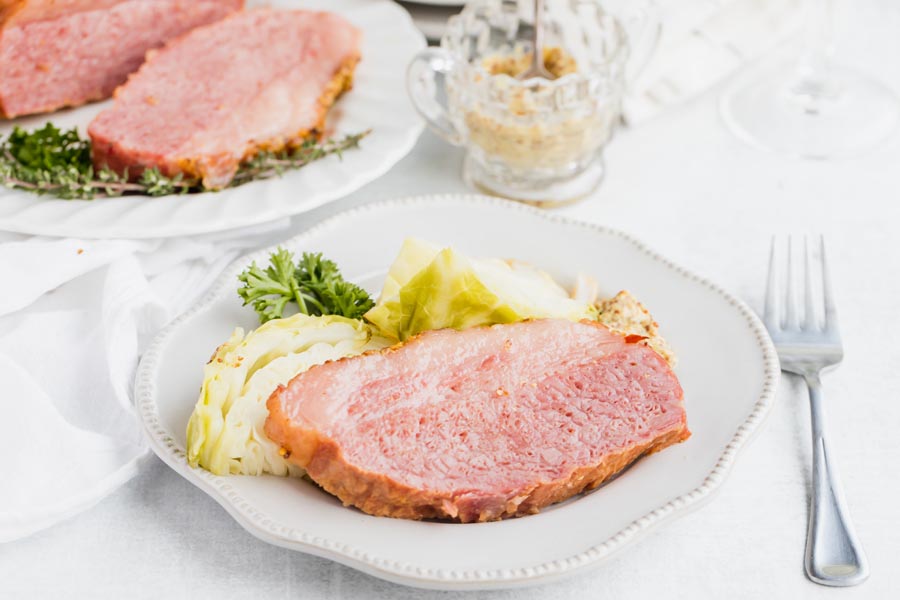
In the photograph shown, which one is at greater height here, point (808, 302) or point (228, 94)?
point (228, 94)

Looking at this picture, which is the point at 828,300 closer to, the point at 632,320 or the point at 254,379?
the point at 632,320

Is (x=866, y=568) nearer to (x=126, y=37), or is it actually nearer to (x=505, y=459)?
(x=505, y=459)

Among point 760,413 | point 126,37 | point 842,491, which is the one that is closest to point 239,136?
point 126,37

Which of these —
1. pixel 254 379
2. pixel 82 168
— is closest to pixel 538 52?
pixel 82 168

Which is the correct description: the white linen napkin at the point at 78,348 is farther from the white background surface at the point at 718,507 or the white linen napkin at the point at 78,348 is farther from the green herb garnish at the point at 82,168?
the green herb garnish at the point at 82,168

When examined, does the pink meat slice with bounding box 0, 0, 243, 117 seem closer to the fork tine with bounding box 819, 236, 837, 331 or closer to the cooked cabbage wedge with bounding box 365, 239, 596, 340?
the cooked cabbage wedge with bounding box 365, 239, 596, 340
